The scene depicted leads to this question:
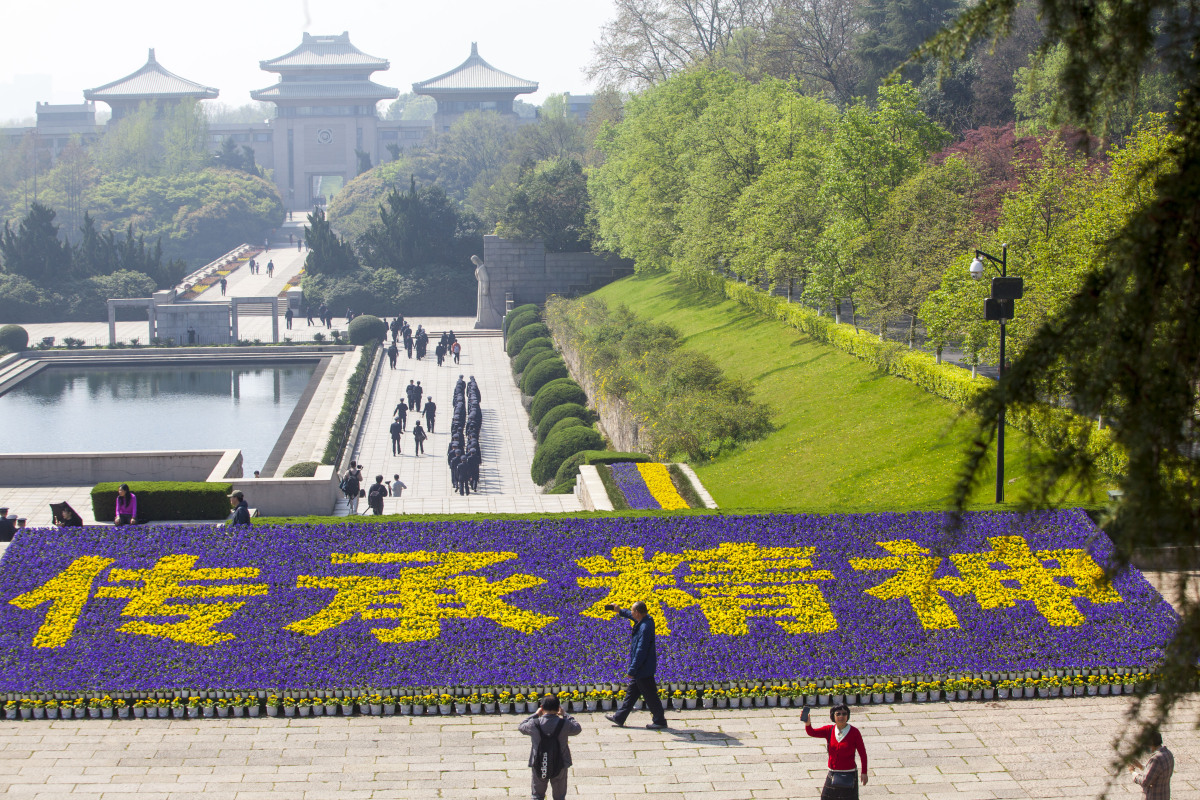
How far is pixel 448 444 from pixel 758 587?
15.9 meters

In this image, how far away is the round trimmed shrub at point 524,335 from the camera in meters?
40.0

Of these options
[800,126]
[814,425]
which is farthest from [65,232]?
[814,425]

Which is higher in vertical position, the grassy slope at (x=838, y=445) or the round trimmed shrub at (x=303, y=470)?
the grassy slope at (x=838, y=445)

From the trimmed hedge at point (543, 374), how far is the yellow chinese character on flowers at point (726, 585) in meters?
19.2

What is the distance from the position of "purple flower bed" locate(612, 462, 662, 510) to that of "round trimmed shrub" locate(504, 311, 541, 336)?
77.8ft

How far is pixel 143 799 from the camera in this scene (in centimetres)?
880

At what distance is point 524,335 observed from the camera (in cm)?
4038

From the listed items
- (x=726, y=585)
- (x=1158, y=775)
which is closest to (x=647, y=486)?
(x=726, y=585)

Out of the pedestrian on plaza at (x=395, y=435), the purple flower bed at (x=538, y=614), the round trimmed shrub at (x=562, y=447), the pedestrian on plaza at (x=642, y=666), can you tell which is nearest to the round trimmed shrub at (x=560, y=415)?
the round trimmed shrub at (x=562, y=447)

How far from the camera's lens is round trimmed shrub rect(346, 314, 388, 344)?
43.0 meters

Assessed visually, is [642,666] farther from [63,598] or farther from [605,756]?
[63,598]

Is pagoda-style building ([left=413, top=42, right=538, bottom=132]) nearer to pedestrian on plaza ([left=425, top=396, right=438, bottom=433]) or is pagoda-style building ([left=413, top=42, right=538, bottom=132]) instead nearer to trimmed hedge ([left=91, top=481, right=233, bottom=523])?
pedestrian on plaza ([left=425, top=396, right=438, bottom=433])

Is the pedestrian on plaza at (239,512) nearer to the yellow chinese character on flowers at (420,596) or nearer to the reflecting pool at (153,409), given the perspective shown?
the yellow chinese character on flowers at (420,596)

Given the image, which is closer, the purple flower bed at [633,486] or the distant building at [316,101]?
the purple flower bed at [633,486]
